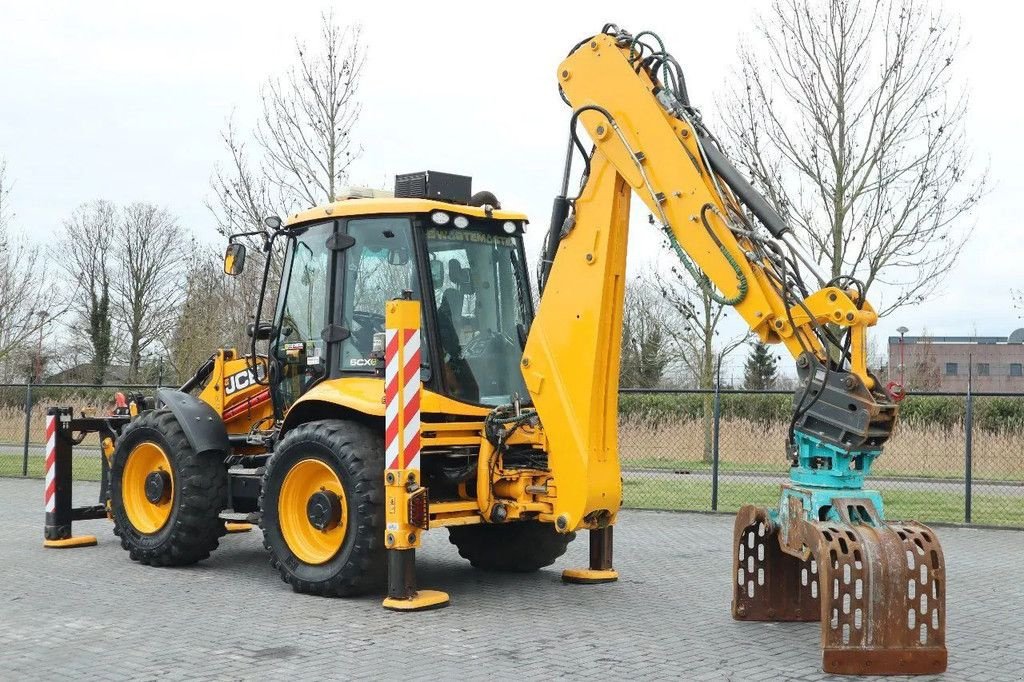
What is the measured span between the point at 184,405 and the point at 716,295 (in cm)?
500

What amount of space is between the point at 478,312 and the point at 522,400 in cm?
78

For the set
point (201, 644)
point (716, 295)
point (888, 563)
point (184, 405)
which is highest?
point (716, 295)

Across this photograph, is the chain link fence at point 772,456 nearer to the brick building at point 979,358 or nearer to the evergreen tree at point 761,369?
the evergreen tree at point 761,369

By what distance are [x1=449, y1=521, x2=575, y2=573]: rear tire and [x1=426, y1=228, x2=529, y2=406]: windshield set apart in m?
1.31

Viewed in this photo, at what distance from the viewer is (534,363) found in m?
8.55

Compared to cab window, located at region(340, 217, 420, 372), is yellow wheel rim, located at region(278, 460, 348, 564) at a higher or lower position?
lower

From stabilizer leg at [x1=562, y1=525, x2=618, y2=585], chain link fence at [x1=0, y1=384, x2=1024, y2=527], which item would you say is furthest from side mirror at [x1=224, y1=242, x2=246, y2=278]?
chain link fence at [x1=0, y1=384, x2=1024, y2=527]

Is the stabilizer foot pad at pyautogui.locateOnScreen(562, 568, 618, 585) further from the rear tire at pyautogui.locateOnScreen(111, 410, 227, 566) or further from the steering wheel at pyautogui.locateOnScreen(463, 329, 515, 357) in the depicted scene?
the rear tire at pyautogui.locateOnScreen(111, 410, 227, 566)

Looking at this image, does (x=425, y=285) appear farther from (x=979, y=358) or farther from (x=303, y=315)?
(x=979, y=358)

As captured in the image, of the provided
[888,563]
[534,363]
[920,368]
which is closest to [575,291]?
[534,363]

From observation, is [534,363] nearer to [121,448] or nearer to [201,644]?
[201,644]

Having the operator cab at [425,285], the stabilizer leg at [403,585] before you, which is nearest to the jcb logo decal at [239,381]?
the operator cab at [425,285]

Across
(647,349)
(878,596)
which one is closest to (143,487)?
(878,596)

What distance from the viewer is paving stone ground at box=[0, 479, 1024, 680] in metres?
6.45
